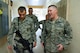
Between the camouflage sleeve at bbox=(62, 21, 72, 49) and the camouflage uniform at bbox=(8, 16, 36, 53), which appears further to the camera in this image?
the camouflage uniform at bbox=(8, 16, 36, 53)

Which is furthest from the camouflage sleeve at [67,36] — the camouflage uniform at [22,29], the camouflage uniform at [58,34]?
the camouflage uniform at [22,29]

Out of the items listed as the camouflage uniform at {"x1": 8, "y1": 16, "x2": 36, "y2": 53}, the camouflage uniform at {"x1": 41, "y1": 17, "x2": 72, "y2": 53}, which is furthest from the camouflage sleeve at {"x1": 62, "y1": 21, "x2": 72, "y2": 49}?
the camouflage uniform at {"x1": 8, "y1": 16, "x2": 36, "y2": 53}

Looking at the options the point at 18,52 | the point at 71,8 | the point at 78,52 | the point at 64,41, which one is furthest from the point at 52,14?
the point at 18,52

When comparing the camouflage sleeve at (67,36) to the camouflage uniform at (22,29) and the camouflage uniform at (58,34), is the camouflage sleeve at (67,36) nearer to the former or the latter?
the camouflage uniform at (58,34)

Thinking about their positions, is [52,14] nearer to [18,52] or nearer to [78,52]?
[78,52]

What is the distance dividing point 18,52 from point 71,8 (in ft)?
4.54

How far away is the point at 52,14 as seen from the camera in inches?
77.9

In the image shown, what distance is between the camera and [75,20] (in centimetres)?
227

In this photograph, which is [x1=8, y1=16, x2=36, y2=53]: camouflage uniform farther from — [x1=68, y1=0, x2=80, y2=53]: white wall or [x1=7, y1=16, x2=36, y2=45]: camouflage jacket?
[x1=68, y1=0, x2=80, y2=53]: white wall

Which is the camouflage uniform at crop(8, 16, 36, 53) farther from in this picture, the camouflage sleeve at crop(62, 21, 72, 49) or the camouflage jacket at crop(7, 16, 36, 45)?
the camouflage sleeve at crop(62, 21, 72, 49)

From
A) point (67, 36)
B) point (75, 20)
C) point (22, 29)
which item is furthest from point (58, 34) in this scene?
point (22, 29)

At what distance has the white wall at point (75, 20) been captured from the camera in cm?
217

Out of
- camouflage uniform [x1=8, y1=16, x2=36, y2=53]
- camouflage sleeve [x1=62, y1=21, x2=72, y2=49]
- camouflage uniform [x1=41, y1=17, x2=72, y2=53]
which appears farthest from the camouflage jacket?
camouflage sleeve [x1=62, y1=21, x2=72, y2=49]

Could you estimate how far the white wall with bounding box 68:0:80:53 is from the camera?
217 cm
